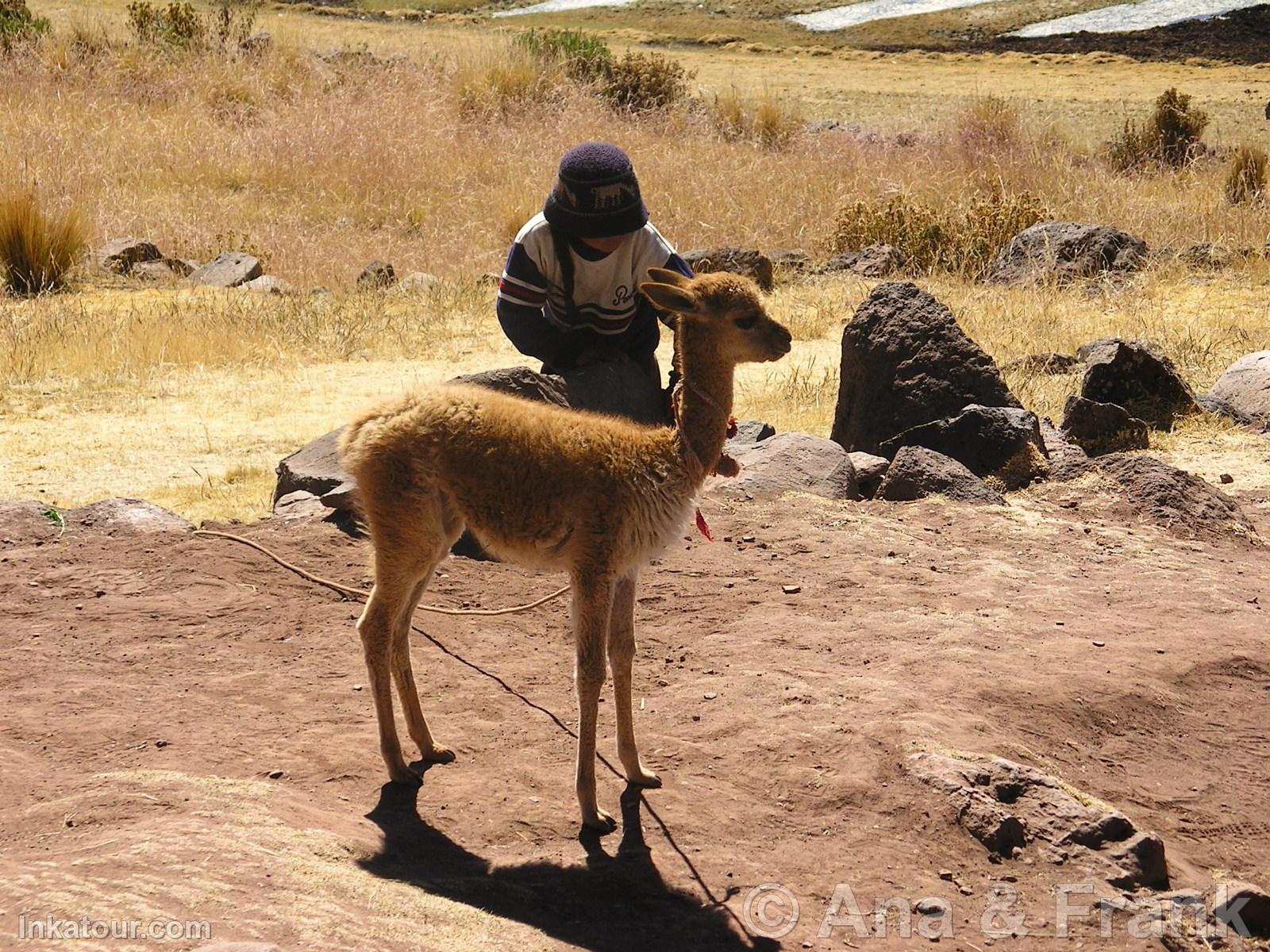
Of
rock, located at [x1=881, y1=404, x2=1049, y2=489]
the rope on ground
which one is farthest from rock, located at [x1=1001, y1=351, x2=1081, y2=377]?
the rope on ground

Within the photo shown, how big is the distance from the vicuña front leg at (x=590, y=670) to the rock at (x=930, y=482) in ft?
12.0

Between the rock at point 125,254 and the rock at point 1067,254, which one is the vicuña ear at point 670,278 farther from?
the rock at point 125,254

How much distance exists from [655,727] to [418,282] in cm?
894

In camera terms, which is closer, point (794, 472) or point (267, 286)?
point (794, 472)

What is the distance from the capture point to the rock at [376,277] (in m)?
13.6

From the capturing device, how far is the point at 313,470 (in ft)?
25.4

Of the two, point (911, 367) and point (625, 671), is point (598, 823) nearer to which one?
point (625, 671)

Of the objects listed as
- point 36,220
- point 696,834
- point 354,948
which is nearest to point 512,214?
point 36,220

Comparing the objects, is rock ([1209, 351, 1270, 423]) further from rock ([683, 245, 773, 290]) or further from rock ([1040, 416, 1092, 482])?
rock ([683, 245, 773, 290])

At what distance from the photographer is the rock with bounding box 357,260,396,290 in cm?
1359

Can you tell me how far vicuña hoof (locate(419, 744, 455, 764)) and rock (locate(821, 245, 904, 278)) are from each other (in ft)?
33.1

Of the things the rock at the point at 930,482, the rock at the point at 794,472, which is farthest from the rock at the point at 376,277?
the rock at the point at 930,482

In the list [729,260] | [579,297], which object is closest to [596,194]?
[579,297]

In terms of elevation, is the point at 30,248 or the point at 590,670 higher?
the point at 30,248
